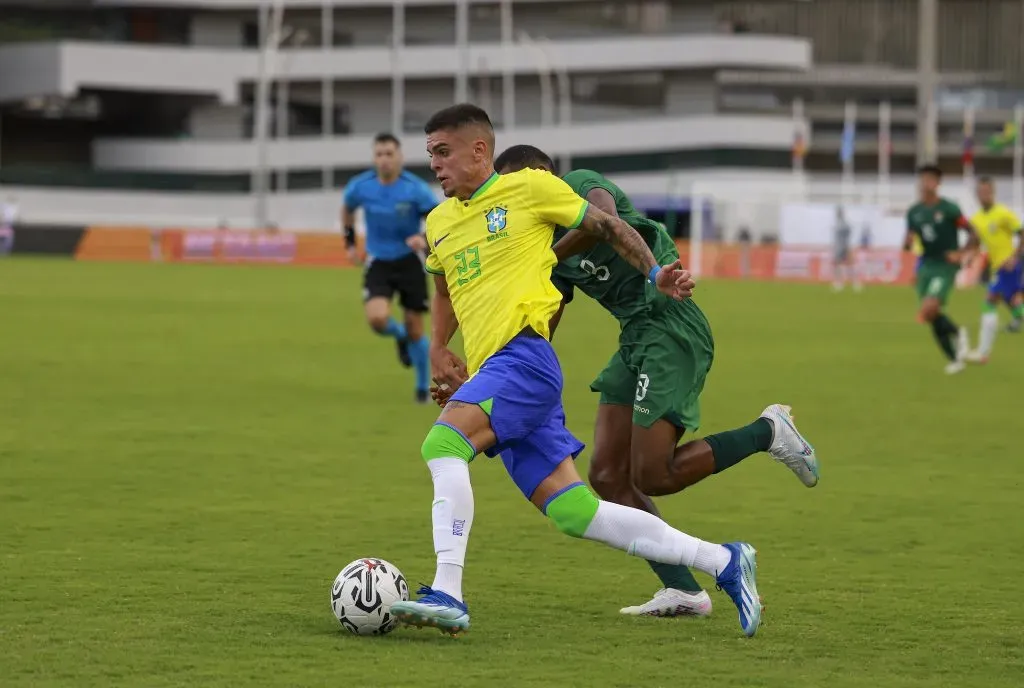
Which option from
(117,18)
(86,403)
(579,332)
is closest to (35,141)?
(117,18)

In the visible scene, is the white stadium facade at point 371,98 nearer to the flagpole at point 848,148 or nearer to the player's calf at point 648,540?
the flagpole at point 848,148

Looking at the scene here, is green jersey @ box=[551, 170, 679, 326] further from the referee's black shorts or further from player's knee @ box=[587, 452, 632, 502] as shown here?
the referee's black shorts

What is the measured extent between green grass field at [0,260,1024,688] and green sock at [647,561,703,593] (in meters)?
0.16

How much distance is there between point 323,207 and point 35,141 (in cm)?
1627

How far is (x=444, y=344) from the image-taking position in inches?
279

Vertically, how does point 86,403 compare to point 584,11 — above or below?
below

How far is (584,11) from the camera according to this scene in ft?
282

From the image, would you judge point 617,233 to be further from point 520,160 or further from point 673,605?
point 673,605

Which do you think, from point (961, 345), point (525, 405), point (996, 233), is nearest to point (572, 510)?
point (525, 405)

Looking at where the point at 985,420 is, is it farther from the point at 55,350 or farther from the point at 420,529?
the point at 55,350

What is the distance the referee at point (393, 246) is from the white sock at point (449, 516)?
1018 cm

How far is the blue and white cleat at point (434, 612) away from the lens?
6352mm

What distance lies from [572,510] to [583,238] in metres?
1.18

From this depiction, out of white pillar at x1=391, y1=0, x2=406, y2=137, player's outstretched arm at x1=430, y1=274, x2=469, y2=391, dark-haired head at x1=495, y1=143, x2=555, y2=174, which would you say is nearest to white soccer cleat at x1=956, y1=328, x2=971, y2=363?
dark-haired head at x1=495, y1=143, x2=555, y2=174
